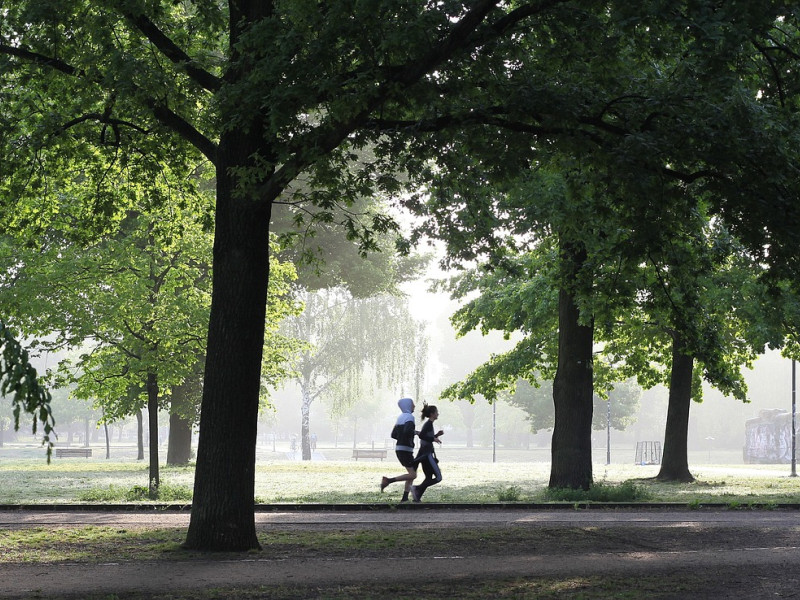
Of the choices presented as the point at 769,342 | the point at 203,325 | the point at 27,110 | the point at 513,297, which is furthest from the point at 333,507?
the point at 769,342

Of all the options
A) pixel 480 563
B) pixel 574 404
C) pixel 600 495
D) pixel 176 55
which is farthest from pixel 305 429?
pixel 480 563

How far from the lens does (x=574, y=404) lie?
19797 mm

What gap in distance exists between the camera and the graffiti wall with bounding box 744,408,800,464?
8156cm

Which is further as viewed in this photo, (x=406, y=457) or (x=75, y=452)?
(x=75, y=452)

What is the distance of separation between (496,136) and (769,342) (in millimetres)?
14687

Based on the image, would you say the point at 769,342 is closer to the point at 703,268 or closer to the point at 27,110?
the point at 703,268

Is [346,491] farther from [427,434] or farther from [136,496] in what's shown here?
[427,434]

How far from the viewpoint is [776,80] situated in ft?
39.4

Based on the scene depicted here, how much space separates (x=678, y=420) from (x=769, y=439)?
60.5m

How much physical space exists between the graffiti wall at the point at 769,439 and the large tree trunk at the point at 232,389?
7702 centimetres

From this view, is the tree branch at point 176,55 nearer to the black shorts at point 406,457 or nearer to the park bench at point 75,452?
the black shorts at point 406,457

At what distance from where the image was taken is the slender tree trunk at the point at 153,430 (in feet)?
60.7

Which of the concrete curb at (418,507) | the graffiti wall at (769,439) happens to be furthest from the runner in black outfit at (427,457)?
the graffiti wall at (769,439)

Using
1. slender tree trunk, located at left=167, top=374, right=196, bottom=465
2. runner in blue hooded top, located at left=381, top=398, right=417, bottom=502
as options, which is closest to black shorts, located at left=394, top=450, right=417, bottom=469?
runner in blue hooded top, located at left=381, top=398, right=417, bottom=502
